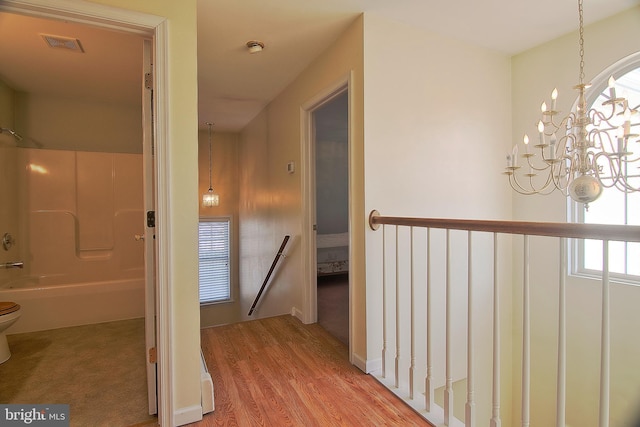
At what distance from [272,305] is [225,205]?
2307 millimetres

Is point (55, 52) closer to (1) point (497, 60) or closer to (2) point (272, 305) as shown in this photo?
(2) point (272, 305)

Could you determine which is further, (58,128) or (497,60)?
(58,128)

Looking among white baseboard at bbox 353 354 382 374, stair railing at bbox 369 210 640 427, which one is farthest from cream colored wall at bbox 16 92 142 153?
white baseboard at bbox 353 354 382 374

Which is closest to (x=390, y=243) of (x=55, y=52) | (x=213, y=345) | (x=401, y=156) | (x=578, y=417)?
(x=401, y=156)

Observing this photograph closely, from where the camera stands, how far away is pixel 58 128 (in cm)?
362

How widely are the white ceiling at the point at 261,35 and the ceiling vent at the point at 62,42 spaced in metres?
0.05

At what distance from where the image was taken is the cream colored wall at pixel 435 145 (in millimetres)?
2238

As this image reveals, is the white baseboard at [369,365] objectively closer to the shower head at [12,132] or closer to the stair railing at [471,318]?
the stair railing at [471,318]

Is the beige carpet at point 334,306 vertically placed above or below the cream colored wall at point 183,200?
below

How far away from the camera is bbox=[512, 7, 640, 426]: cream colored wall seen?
2.29m

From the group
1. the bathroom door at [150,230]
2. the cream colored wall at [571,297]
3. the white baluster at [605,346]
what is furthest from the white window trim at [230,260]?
the white baluster at [605,346]

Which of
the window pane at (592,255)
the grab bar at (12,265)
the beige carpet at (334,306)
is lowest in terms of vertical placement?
the beige carpet at (334,306)

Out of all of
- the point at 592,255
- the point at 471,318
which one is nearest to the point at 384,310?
the point at 471,318

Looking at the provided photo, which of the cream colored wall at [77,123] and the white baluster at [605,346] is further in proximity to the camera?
the cream colored wall at [77,123]
